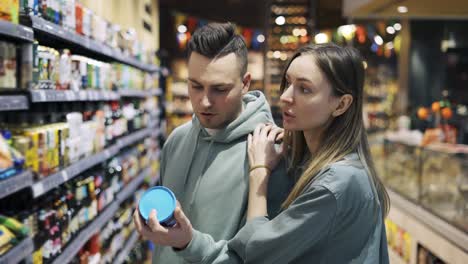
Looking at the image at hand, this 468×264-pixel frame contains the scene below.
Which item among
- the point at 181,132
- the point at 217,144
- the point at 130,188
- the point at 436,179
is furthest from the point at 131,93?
the point at 217,144

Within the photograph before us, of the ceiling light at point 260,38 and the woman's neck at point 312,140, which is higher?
the ceiling light at point 260,38

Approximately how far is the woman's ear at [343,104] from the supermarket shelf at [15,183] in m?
1.24

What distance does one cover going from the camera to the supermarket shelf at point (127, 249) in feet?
16.4

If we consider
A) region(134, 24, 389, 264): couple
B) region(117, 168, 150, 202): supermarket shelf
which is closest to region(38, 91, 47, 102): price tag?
region(134, 24, 389, 264): couple

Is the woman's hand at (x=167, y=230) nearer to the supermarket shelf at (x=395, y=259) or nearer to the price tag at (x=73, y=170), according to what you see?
the price tag at (x=73, y=170)

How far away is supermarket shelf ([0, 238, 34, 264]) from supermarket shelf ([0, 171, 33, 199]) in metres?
0.21

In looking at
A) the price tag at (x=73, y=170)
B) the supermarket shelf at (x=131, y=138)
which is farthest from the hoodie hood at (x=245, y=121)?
the supermarket shelf at (x=131, y=138)

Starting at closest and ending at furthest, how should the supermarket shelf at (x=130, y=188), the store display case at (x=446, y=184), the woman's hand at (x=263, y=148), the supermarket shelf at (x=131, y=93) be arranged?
the woman's hand at (x=263, y=148) → the store display case at (x=446, y=184) → the supermarket shelf at (x=130, y=188) → the supermarket shelf at (x=131, y=93)

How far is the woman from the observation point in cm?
161

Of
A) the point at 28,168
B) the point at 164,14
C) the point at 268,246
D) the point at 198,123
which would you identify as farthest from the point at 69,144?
the point at 164,14

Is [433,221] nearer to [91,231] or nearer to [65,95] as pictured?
[91,231]

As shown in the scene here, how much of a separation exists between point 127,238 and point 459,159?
3.12 meters

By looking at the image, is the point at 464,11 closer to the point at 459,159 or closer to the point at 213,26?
the point at 459,159

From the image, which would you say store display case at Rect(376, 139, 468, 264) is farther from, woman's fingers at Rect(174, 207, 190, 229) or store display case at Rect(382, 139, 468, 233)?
woman's fingers at Rect(174, 207, 190, 229)
